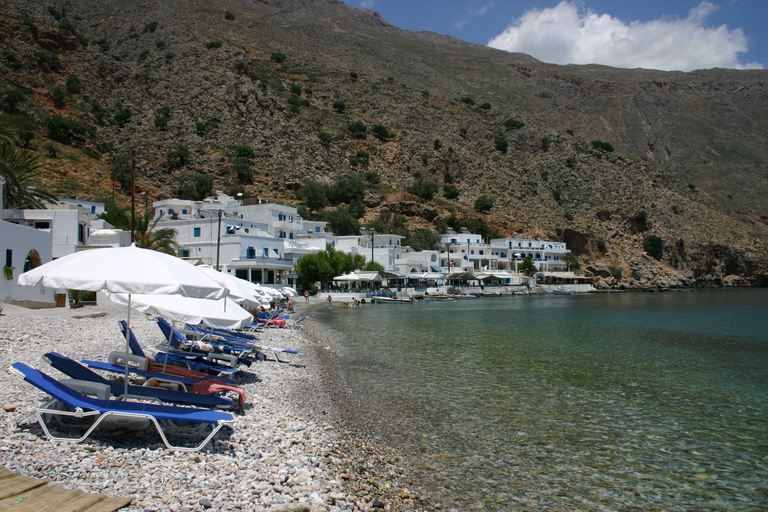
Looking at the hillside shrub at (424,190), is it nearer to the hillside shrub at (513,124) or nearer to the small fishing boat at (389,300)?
the small fishing boat at (389,300)

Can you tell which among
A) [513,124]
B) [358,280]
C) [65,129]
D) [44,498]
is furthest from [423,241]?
[44,498]

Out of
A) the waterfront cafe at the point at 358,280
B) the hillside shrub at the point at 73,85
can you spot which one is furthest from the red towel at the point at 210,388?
the hillside shrub at the point at 73,85

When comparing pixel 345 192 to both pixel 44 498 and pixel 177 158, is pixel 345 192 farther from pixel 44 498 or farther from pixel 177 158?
pixel 44 498

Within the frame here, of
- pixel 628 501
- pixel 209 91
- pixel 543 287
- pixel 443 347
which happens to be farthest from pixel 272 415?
pixel 209 91

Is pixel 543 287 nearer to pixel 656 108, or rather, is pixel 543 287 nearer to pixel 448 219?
pixel 448 219

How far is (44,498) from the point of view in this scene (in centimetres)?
430

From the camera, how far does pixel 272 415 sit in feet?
27.5

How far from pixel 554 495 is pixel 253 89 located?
291 ft

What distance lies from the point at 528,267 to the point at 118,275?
7925 cm

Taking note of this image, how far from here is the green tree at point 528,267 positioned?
3184 inches

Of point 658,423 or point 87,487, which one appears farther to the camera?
point 658,423

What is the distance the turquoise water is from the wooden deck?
11.8 ft

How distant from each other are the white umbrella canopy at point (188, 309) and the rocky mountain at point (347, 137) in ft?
177

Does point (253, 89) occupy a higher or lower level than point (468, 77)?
lower
